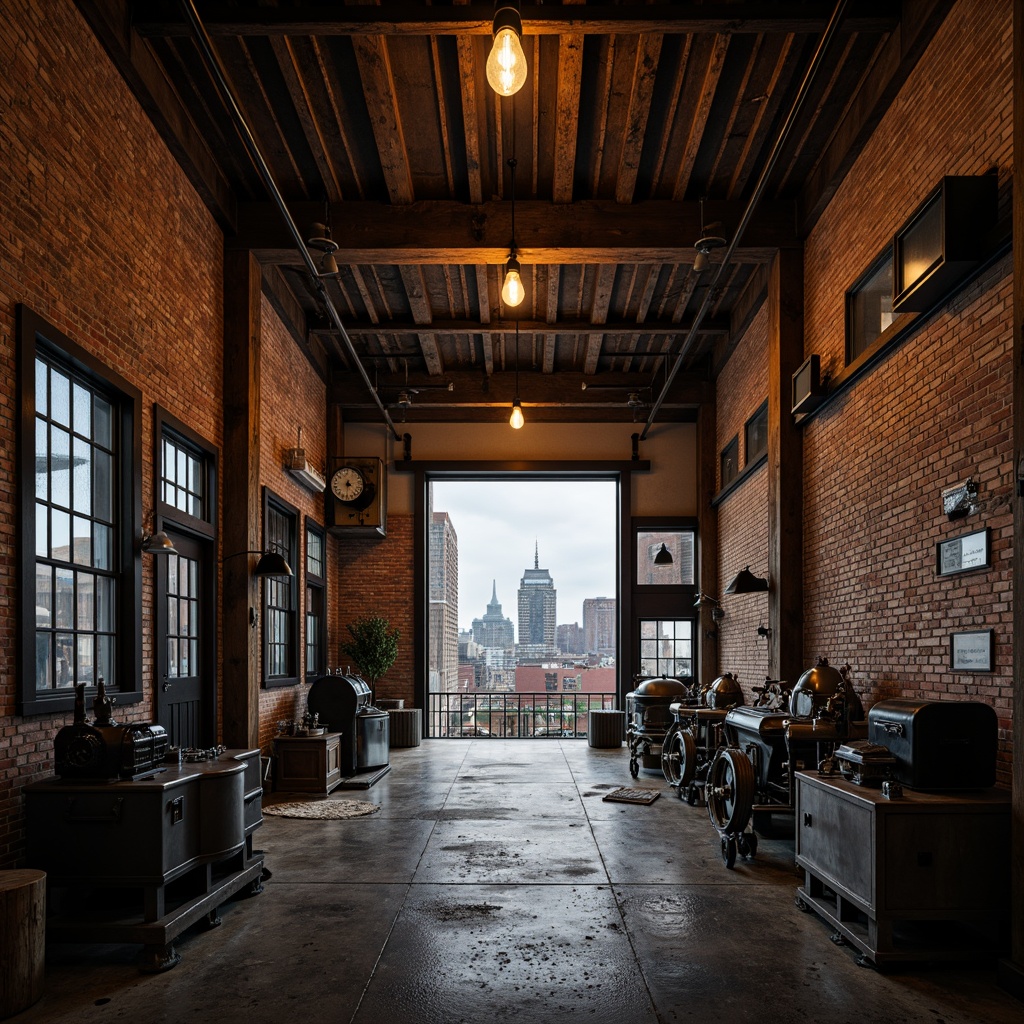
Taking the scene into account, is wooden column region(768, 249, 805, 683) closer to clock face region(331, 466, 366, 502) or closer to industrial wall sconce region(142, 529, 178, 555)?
industrial wall sconce region(142, 529, 178, 555)

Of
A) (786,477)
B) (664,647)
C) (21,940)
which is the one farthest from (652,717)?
(21,940)

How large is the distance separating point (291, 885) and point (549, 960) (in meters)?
2.09

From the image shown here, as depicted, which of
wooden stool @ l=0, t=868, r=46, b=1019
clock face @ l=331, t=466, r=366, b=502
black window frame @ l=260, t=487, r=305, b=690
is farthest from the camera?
clock face @ l=331, t=466, r=366, b=502

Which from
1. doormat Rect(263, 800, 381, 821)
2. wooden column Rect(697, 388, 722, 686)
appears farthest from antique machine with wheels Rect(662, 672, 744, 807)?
wooden column Rect(697, 388, 722, 686)

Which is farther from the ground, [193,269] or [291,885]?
[193,269]

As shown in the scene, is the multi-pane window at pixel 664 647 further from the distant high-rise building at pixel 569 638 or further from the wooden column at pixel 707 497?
the distant high-rise building at pixel 569 638

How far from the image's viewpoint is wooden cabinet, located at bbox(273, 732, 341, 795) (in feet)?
29.6

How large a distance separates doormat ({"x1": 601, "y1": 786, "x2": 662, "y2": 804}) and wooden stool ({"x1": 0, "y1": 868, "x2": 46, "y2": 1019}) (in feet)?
18.6

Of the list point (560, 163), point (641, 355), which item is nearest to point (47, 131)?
point (560, 163)

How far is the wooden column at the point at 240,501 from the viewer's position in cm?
806

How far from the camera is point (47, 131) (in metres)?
4.99

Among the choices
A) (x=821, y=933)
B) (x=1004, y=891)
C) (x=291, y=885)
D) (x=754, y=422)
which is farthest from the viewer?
(x=754, y=422)

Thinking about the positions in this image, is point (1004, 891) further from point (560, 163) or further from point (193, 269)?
point (193, 269)

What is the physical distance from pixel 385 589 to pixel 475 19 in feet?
31.4
